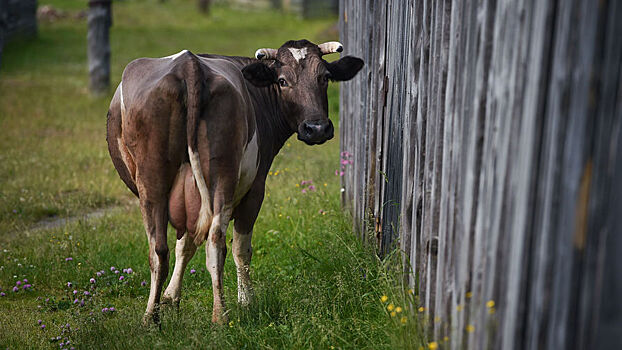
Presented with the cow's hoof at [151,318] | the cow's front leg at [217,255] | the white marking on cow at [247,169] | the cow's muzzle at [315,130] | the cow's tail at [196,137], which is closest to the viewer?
the cow's tail at [196,137]

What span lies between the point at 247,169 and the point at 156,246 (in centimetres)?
81

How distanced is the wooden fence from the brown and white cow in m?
1.20

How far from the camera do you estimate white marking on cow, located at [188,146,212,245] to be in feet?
13.7

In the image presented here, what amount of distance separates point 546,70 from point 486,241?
0.77 m

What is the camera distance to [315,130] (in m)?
4.88

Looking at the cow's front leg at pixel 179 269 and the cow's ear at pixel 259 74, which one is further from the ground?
the cow's ear at pixel 259 74

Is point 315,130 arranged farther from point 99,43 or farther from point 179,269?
point 99,43

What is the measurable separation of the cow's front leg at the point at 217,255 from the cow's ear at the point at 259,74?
1227 millimetres

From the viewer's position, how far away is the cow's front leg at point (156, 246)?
4.33 metres

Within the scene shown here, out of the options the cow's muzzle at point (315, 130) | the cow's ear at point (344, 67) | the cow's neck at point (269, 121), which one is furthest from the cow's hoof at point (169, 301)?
the cow's ear at point (344, 67)

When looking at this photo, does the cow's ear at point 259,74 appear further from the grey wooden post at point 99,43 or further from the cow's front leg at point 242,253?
the grey wooden post at point 99,43

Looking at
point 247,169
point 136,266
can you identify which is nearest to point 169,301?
point 247,169

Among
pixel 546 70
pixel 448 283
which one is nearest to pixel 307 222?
pixel 448 283

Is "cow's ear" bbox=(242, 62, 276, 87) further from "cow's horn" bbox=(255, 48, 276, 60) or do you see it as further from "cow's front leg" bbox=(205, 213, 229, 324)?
"cow's front leg" bbox=(205, 213, 229, 324)
